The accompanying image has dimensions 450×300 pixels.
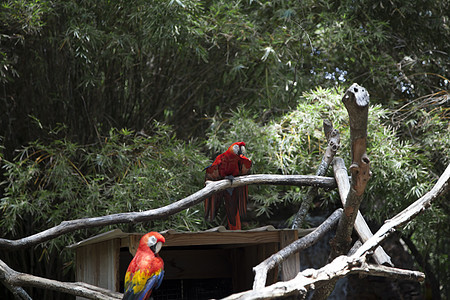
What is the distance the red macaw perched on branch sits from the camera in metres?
2.44

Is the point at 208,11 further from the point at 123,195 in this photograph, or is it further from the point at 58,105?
the point at 123,195

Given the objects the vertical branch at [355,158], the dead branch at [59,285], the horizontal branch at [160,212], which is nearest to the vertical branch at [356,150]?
the vertical branch at [355,158]

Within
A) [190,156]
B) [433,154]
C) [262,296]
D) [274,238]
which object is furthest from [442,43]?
[262,296]

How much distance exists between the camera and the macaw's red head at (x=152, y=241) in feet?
6.32

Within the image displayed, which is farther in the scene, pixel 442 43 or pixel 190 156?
pixel 442 43

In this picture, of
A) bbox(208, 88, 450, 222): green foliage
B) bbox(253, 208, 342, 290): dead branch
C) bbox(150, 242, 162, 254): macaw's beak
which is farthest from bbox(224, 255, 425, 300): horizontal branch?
bbox(208, 88, 450, 222): green foliage

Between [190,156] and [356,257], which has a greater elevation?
[190,156]

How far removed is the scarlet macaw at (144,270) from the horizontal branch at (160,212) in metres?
0.28

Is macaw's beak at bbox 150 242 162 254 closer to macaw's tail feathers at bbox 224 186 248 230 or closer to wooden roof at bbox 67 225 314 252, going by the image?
wooden roof at bbox 67 225 314 252

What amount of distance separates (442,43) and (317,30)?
107cm

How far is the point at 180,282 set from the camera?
2.88 m

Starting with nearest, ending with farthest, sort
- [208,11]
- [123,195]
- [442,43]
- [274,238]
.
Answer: [274,238]
[123,195]
[208,11]
[442,43]

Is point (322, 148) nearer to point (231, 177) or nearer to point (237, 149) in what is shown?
point (237, 149)

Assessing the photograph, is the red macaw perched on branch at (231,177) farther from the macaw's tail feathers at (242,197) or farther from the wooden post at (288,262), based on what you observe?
the wooden post at (288,262)
